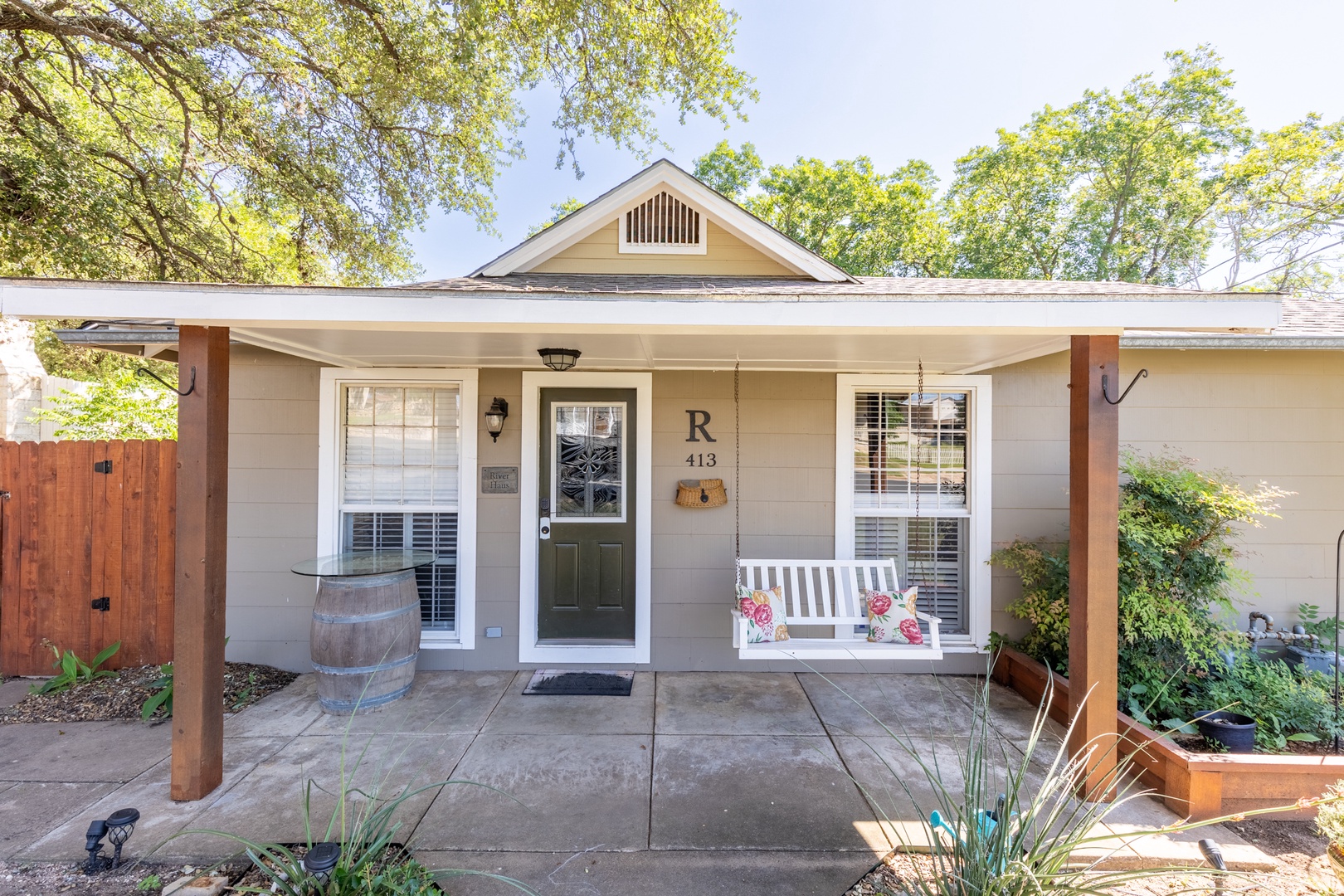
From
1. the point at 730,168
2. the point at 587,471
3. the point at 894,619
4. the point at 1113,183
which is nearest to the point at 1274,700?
the point at 894,619

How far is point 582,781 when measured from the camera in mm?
2621

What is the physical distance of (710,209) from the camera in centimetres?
432

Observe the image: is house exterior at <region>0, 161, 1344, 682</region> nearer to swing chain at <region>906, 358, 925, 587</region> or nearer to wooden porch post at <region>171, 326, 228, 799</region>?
swing chain at <region>906, 358, 925, 587</region>

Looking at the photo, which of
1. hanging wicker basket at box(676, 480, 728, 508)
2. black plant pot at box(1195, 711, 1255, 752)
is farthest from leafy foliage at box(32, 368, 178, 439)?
black plant pot at box(1195, 711, 1255, 752)

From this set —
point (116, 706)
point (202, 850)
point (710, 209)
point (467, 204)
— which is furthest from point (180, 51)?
point (202, 850)

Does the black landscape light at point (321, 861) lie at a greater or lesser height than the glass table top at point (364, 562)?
lesser

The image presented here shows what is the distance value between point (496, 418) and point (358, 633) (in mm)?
1580

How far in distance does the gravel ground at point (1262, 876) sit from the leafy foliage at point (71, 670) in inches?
190

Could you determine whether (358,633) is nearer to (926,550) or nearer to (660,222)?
(660,222)

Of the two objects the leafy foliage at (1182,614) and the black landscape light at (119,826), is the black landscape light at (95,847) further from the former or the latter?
the leafy foliage at (1182,614)

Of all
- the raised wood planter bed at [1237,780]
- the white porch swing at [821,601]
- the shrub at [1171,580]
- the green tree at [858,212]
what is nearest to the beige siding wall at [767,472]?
the white porch swing at [821,601]

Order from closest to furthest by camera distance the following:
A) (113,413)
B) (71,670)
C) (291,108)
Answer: (71,670) → (291,108) → (113,413)

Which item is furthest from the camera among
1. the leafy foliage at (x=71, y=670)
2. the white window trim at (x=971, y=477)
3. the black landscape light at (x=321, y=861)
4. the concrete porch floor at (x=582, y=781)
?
the white window trim at (x=971, y=477)

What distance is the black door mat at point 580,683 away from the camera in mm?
3586
